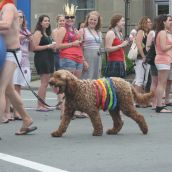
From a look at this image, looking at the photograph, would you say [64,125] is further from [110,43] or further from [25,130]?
[110,43]

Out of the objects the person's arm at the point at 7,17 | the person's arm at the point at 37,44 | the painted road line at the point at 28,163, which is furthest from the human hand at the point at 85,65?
the painted road line at the point at 28,163

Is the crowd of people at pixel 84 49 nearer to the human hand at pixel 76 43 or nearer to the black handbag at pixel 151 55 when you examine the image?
the human hand at pixel 76 43

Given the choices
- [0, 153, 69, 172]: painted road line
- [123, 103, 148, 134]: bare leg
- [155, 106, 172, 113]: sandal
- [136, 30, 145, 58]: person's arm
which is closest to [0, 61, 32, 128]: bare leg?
[0, 153, 69, 172]: painted road line

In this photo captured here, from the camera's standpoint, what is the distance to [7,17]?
910 cm

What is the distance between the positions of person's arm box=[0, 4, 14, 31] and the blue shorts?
9.45 feet

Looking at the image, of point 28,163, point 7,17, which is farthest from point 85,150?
point 7,17

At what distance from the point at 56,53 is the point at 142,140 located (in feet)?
14.7

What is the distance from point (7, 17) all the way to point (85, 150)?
2.02 metres

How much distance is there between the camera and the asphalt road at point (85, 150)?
776 cm

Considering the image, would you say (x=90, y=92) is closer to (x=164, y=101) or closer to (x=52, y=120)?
(x=52, y=120)

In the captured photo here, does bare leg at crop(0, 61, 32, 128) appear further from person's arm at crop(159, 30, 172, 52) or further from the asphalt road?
person's arm at crop(159, 30, 172, 52)

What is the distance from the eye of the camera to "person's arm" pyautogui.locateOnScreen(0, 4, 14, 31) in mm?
9031

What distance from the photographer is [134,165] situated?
7.83 meters

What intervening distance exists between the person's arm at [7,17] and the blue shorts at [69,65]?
288cm
